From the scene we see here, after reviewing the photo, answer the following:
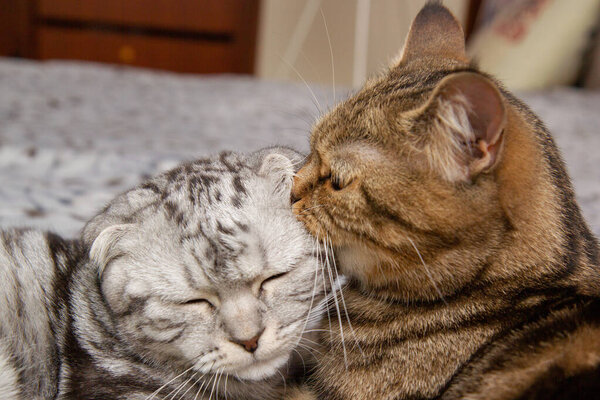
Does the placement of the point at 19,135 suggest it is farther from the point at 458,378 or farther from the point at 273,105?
the point at 458,378

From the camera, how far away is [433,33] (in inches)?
49.6

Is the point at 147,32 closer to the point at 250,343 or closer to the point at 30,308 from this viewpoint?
the point at 30,308

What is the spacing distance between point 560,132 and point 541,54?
1.97 feet

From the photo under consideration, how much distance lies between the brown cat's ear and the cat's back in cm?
91

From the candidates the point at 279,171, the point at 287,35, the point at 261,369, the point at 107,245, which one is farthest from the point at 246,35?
the point at 261,369

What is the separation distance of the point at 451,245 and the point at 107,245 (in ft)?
2.02

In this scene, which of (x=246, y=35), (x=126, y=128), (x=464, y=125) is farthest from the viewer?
(x=246, y=35)

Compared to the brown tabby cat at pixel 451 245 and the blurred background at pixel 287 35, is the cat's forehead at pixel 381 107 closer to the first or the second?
the brown tabby cat at pixel 451 245

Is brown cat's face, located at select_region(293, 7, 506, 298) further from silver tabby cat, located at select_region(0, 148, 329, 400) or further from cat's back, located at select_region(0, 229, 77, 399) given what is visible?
cat's back, located at select_region(0, 229, 77, 399)

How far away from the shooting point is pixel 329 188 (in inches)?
40.1

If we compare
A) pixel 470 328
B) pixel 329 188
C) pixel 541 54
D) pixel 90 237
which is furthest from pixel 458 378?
pixel 541 54

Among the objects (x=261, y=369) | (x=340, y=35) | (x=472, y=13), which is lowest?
(x=261, y=369)

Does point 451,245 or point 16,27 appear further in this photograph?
point 16,27

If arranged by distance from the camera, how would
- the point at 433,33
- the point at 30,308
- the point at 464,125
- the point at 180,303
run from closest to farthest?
1. the point at 464,125
2. the point at 180,303
3. the point at 30,308
4. the point at 433,33
